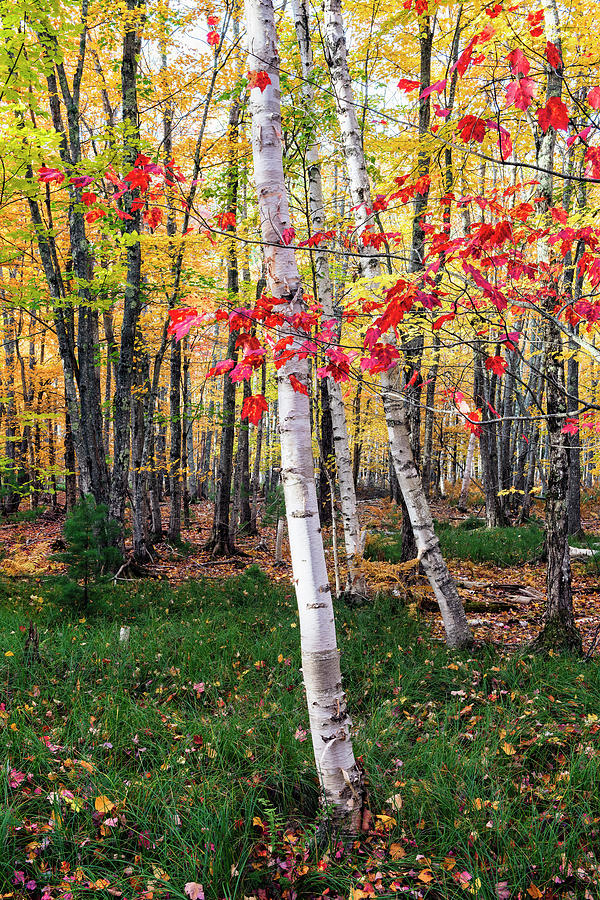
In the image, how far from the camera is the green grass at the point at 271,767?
7.32 feet

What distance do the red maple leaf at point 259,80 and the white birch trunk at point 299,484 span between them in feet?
0.07

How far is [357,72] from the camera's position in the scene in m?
7.86

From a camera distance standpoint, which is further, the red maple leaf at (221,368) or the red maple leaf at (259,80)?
the red maple leaf at (259,80)

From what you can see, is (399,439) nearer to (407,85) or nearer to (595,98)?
(407,85)

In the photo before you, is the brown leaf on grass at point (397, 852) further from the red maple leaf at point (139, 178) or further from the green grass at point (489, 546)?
the green grass at point (489, 546)

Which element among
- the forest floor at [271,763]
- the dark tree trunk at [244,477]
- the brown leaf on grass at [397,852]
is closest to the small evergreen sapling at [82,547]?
the forest floor at [271,763]

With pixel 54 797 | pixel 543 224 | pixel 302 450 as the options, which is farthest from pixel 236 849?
pixel 543 224

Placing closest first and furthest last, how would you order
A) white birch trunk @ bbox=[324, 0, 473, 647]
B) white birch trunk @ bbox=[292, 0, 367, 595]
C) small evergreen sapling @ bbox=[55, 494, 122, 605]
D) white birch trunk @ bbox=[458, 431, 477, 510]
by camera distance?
white birch trunk @ bbox=[324, 0, 473, 647], small evergreen sapling @ bbox=[55, 494, 122, 605], white birch trunk @ bbox=[292, 0, 367, 595], white birch trunk @ bbox=[458, 431, 477, 510]

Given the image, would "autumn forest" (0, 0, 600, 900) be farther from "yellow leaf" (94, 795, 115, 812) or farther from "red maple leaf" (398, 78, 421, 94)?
"red maple leaf" (398, 78, 421, 94)

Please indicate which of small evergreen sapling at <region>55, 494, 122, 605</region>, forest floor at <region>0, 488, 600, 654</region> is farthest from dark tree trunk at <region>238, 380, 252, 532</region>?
small evergreen sapling at <region>55, 494, 122, 605</region>

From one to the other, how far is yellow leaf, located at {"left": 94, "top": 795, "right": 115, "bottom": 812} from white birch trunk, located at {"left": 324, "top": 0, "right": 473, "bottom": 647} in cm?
327

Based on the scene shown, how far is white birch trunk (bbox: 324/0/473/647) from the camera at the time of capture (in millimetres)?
4746

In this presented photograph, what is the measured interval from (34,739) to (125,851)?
1.11 m

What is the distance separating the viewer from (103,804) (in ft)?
8.23
